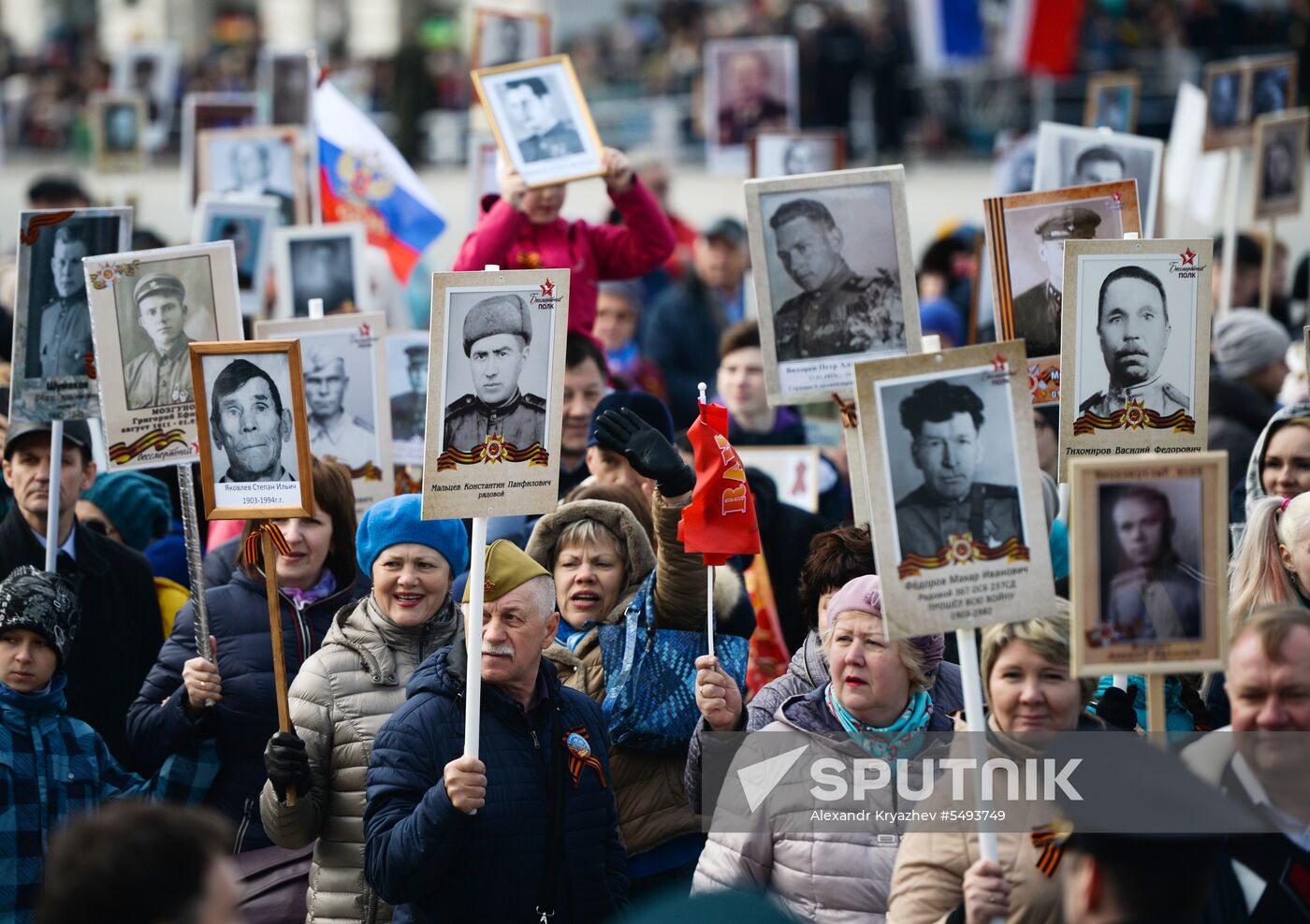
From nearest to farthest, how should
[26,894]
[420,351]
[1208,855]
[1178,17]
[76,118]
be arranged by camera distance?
[1208,855] → [26,894] → [420,351] → [1178,17] → [76,118]

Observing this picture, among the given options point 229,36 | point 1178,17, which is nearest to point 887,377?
point 1178,17

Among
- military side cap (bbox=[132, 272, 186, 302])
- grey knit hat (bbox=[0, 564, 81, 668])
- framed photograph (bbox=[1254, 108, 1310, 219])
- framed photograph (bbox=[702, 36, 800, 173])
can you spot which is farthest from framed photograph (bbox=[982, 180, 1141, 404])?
framed photograph (bbox=[702, 36, 800, 173])

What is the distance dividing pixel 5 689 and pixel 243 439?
81 cm

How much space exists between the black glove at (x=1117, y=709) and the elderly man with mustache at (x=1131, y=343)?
2.57 feet

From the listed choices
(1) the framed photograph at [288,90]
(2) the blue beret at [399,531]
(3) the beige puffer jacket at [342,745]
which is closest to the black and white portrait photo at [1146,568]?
(3) the beige puffer jacket at [342,745]

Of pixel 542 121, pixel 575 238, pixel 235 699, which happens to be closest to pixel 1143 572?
pixel 235 699

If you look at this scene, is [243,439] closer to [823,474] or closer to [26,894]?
[26,894]

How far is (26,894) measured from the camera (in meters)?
4.43

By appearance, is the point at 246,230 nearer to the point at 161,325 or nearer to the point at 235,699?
the point at 161,325

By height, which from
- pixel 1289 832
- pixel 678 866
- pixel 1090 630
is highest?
pixel 1090 630

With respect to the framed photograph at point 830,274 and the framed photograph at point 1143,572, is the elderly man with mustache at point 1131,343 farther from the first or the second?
the framed photograph at point 1143,572

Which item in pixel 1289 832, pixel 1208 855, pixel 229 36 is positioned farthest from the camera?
pixel 229 36

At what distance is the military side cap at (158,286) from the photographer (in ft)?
17.3

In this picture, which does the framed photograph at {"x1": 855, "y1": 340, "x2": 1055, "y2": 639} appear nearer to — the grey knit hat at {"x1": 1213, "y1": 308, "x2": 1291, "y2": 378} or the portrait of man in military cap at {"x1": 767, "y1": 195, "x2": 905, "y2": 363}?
the portrait of man in military cap at {"x1": 767, "y1": 195, "x2": 905, "y2": 363}
